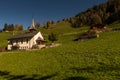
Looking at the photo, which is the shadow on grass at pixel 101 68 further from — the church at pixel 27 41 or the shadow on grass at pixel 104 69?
the church at pixel 27 41

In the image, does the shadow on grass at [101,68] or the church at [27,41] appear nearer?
the shadow on grass at [101,68]

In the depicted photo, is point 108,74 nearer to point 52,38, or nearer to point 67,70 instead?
point 67,70

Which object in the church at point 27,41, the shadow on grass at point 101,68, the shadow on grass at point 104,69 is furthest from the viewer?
the church at point 27,41

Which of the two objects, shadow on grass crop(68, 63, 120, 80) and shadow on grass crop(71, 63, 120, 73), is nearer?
shadow on grass crop(68, 63, 120, 80)

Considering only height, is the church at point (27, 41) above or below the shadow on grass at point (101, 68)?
above

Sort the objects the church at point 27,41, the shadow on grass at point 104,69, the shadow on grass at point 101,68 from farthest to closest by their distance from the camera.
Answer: the church at point 27,41 → the shadow on grass at point 101,68 → the shadow on grass at point 104,69

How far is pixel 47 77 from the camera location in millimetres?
24688

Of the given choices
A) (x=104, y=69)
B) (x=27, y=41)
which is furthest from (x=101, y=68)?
(x=27, y=41)

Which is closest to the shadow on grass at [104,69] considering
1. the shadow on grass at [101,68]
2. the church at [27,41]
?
the shadow on grass at [101,68]

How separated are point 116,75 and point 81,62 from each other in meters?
8.09

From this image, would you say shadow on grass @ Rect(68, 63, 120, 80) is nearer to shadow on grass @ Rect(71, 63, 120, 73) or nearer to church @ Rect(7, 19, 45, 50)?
shadow on grass @ Rect(71, 63, 120, 73)

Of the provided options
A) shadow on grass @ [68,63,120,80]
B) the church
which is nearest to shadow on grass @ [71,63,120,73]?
shadow on grass @ [68,63,120,80]

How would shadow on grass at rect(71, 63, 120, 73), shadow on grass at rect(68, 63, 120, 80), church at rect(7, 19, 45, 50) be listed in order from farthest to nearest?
church at rect(7, 19, 45, 50)
shadow on grass at rect(71, 63, 120, 73)
shadow on grass at rect(68, 63, 120, 80)

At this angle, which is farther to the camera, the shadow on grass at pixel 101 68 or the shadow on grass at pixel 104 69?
the shadow on grass at pixel 101 68
